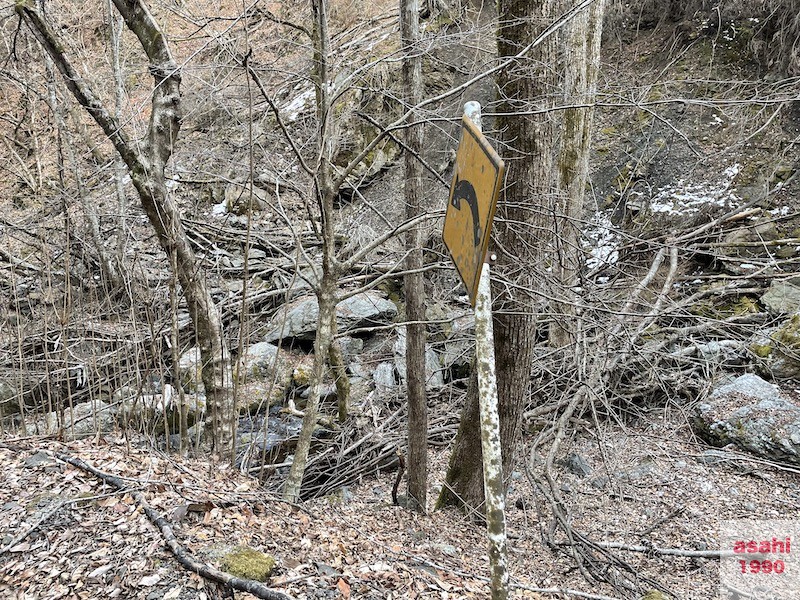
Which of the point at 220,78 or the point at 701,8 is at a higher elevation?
the point at 701,8

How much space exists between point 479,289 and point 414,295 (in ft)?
11.1

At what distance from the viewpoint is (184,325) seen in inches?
320

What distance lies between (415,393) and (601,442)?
1.93 m

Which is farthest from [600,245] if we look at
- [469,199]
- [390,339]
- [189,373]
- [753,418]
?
[469,199]

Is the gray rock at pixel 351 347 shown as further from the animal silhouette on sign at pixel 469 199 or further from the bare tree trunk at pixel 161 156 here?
the animal silhouette on sign at pixel 469 199

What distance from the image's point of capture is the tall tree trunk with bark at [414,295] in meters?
4.96

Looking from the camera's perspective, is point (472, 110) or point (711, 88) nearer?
point (472, 110)

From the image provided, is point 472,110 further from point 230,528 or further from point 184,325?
point 184,325

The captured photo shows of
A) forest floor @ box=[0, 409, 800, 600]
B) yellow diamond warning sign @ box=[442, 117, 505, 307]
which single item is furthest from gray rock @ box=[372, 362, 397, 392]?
yellow diamond warning sign @ box=[442, 117, 505, 307]

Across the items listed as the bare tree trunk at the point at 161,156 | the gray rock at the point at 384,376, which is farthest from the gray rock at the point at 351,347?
the bare tree trunk at the point at 161,156

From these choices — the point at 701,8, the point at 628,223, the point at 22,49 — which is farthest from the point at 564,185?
the point at 22,49

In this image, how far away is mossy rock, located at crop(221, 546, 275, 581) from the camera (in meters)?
2.56

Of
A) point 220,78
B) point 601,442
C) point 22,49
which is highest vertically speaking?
point 22,49

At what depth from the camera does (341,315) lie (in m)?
8.95
